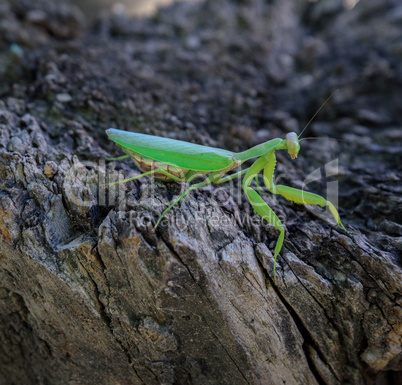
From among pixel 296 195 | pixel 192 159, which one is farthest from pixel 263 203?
pixel 192 159

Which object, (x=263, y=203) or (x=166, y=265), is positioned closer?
(x=166, y=265)

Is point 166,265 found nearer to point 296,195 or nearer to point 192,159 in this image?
point 192,159

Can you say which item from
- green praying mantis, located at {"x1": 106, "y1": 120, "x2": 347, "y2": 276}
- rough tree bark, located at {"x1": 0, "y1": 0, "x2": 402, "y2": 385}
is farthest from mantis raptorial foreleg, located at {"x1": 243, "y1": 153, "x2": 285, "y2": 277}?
rough tree bark, located at {"x1": 0, "y1": 0, "x2": 402, "y2": 385}

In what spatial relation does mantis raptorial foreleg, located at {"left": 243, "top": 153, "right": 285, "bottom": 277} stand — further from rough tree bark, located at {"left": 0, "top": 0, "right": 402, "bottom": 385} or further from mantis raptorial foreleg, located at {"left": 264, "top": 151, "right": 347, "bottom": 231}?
rough tree bark, located at {"left": 0, "top": 0, "right": 402, "bottom": 385}

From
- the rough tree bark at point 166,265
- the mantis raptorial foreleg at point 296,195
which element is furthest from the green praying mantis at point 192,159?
the rough tree bark at point 166,265

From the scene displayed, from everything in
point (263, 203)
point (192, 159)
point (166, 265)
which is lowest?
point (166, 265)

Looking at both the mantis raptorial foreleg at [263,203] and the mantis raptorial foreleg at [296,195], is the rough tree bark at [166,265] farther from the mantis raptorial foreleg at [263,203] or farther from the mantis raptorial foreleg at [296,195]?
the mantis raptorial foreleg at [296,195]

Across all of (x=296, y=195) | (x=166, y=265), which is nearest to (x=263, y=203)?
(x=296, y=195)

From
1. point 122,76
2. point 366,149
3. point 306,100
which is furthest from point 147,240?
point 306,100

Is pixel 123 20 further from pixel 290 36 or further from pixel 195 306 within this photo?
pixel 195 306

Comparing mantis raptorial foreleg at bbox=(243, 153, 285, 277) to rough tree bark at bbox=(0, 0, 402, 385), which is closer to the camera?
rough tree bark at bbox=(0, 0, 402, 385)

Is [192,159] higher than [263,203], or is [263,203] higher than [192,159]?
[192,159]

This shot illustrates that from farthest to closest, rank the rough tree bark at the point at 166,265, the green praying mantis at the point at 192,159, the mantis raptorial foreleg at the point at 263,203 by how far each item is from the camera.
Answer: the green praying mantis at the point at 192,159, the mantis raptorial foreleg at the point at 263,203, the rough tree bark at the point at 166,265
